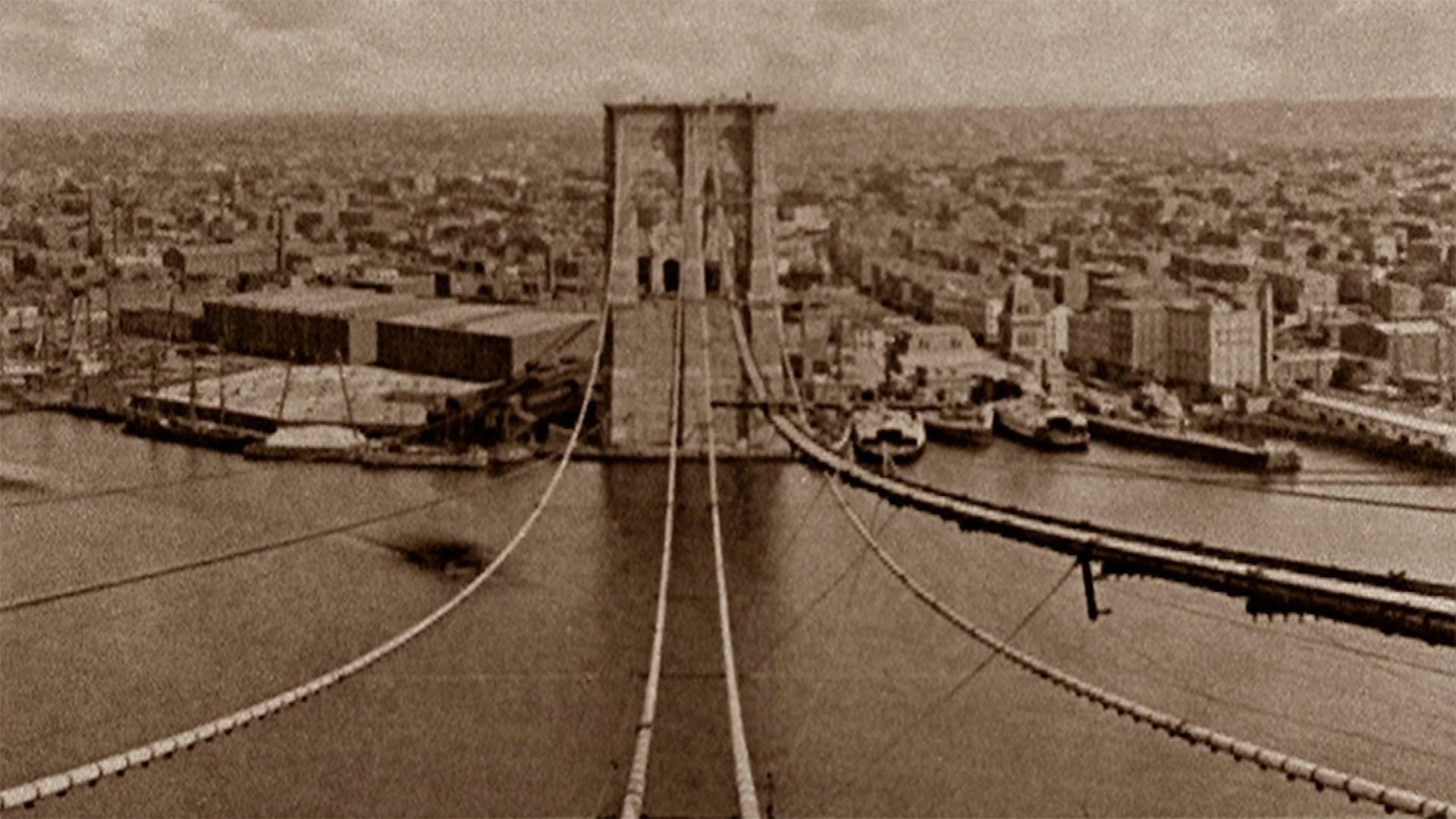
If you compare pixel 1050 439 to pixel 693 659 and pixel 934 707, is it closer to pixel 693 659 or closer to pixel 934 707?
pixel 693 659

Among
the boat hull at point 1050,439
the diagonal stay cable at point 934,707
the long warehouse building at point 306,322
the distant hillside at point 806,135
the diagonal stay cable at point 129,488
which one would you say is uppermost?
the distant hillside at point 806,135

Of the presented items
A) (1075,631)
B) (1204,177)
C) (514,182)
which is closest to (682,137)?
(1075,631)

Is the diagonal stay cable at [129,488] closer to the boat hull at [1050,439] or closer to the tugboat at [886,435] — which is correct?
the tugboat at [886,435]

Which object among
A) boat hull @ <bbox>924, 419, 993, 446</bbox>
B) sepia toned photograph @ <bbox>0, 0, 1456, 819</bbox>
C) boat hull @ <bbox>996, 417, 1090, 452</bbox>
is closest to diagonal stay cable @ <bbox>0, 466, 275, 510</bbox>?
sepia toned photograph @ <bbox>0, 0, 1456, 819</bbox>

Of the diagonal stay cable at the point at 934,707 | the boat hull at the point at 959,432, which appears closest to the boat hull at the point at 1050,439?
the boat hull at the point at 959,432

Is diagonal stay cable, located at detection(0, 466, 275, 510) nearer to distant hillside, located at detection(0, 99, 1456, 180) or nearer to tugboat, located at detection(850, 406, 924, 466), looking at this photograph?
distant hillside, located at detection(0, 99, 1456, 180)

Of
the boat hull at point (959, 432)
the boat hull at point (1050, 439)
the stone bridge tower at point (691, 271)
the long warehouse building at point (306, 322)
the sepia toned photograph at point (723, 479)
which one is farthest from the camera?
the long warehouse building at point (306, 322)

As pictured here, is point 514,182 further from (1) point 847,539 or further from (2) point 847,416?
(1) point 847,539
